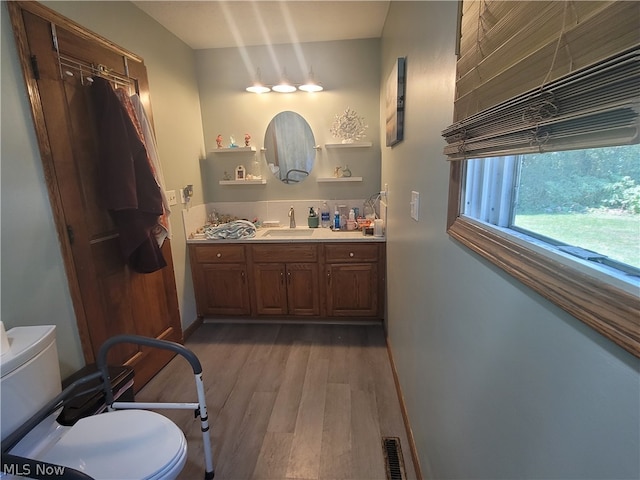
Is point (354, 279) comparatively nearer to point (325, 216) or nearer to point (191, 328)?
point (325, 216)

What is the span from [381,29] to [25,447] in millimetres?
3334

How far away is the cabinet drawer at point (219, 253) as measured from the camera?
270 cm

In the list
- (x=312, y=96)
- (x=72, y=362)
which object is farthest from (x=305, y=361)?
(x=312, y=96)

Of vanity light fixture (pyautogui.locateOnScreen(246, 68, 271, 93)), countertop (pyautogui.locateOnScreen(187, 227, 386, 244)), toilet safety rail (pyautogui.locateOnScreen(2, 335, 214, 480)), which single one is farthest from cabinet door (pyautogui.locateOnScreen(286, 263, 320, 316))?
vanity light fixture (pyautogui.locateOnScreen(246, 68, 271, 93))

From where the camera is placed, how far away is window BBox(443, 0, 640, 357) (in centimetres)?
35

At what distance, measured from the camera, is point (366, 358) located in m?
2.33

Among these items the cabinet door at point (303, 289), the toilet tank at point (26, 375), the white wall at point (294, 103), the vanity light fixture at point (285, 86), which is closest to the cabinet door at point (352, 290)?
the cabinet door at point (303, 289)

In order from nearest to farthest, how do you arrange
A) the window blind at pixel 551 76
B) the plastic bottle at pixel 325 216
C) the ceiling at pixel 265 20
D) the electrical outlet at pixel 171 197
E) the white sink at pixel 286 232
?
1. the window blind at pixel 551 76
2. the ceiling at pixel 265 20
3. the electrical outlet at pixel 171 197
4. the white sink at pixel 286 232
5. the plastic bottle at pixel 325 216

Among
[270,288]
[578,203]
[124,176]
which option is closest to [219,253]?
[270,288]

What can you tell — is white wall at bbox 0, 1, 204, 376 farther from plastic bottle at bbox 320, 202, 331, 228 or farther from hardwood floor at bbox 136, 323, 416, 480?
plastic bottle at bbox 320, 202, 331, 228

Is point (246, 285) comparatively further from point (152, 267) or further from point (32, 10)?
point (32, 10)

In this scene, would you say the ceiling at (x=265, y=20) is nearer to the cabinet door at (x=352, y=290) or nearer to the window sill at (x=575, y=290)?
the cabinet door at (x=352, y=290)

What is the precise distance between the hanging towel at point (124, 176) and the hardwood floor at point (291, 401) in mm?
1034

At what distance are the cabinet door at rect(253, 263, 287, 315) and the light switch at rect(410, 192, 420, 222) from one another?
1496 millimetres
